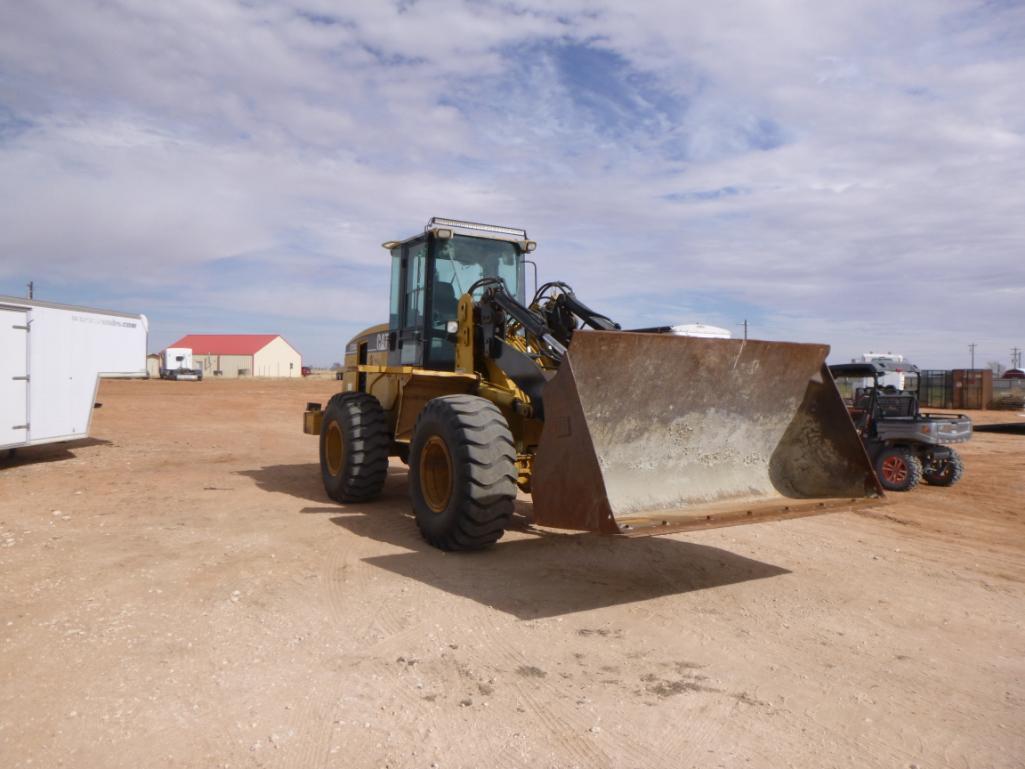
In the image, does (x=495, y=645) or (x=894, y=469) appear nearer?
(x=495, y=645)

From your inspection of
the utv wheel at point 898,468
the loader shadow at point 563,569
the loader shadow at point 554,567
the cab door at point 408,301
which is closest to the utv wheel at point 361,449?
the loader shadow at point 554,567

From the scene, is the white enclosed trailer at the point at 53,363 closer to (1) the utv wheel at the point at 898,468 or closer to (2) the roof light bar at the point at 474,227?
(2) the roof light bar at the point at 474,227

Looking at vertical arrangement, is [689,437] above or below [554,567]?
above

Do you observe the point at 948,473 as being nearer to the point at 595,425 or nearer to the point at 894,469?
the point at 894,469

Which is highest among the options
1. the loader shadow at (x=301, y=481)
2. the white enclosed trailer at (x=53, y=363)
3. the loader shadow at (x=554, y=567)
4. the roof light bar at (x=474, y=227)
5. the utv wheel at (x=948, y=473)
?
the roof light bar at (x=474, y=227)

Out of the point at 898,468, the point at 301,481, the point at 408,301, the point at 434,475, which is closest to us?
the point at 434,475

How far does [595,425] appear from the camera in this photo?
5.52 meters

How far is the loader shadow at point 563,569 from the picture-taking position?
5.27 m

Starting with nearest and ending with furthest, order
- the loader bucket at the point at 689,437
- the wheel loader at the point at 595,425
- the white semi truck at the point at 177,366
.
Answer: the loader bucket at the point at 689,437 → the wheel loader at the point at 595,425 → the white semi truck at the point at 177,366

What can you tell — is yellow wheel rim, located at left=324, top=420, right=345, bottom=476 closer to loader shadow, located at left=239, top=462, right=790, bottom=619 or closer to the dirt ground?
the dirt ground

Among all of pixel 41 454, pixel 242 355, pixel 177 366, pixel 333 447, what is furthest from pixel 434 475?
pixel 242 355

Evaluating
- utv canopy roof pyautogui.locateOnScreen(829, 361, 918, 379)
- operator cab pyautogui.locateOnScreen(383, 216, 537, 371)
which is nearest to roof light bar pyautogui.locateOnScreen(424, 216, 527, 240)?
operator cab pyautogui.locateOnScreen(383, 216, 537, 371)

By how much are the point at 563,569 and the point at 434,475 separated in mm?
1385

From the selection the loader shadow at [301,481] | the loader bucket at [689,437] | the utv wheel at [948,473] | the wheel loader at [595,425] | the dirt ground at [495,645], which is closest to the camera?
the dirt ground at [495,645]
